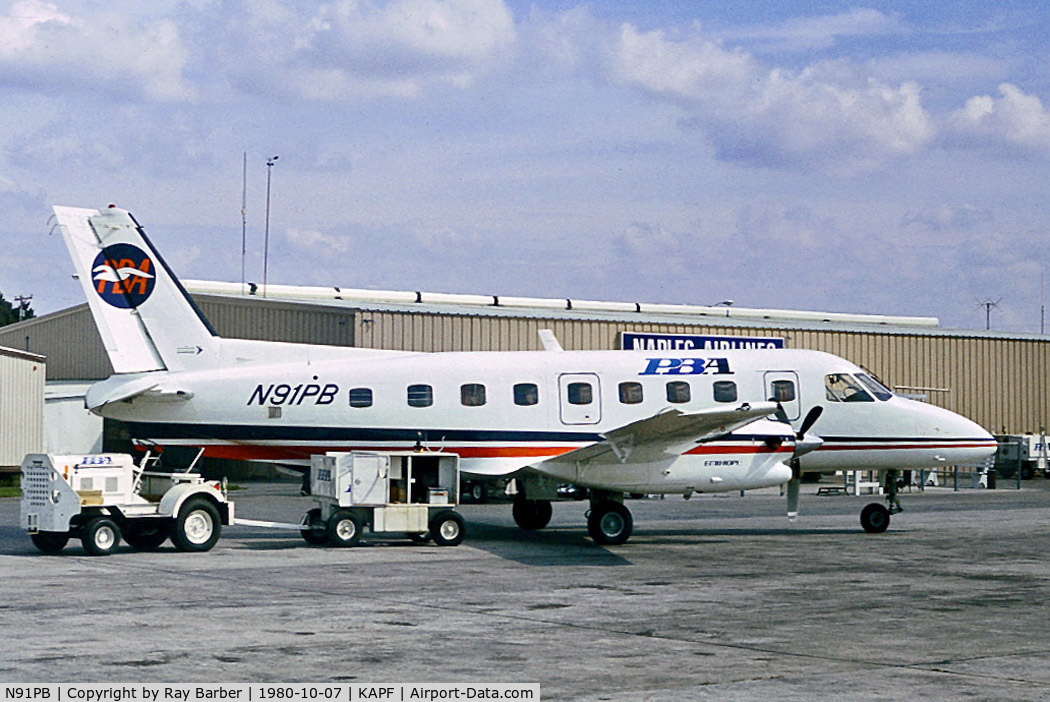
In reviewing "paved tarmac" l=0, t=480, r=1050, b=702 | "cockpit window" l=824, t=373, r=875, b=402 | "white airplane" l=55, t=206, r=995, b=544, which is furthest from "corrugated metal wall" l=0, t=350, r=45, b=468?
"cockpit window" l=824, t=373, r=875, b=402

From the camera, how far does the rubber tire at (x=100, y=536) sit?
778 inches

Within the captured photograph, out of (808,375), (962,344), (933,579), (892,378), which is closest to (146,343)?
(808,375)

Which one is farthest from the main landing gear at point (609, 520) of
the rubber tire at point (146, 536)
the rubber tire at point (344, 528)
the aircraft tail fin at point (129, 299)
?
the aircraft tail fin at point (129, 299)

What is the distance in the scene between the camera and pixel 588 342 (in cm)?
4741

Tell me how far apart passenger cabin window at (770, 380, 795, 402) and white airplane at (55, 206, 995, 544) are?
0.03 meters

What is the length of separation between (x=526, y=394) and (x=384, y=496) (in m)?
3.59

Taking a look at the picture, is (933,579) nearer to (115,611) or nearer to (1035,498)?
(115,611)

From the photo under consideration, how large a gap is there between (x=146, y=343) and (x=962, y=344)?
136 ft

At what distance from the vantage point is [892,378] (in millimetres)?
52812

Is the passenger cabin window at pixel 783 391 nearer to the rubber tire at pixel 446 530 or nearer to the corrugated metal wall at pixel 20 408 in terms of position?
the rubber tire at pixel 446 530

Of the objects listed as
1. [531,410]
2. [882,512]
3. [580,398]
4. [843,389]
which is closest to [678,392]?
[580,398]

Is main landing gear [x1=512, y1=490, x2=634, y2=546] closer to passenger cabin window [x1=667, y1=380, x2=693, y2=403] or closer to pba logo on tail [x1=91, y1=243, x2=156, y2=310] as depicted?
passenger cabin window [x1=667, y1=380, x2=693, y2=403]

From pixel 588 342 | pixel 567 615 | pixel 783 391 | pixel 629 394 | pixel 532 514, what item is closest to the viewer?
pixel 567 615

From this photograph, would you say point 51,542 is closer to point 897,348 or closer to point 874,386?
point 874,386
